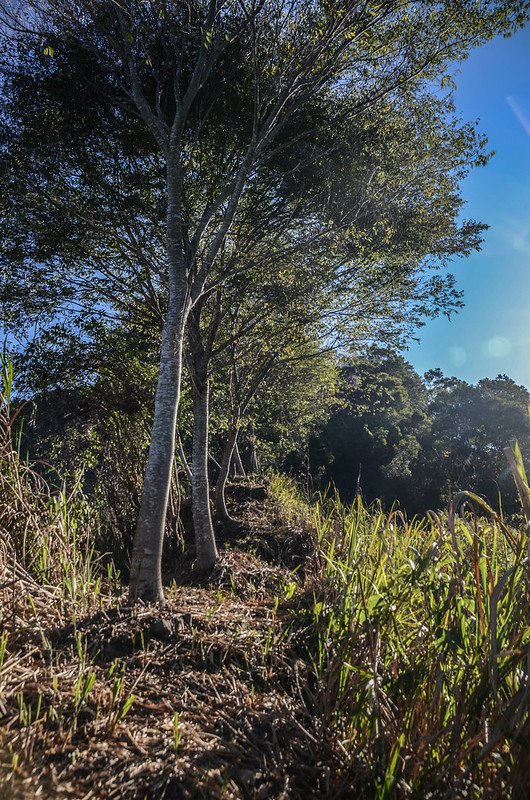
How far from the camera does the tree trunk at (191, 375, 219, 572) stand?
219 inches

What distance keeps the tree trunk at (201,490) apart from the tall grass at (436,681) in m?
3.55

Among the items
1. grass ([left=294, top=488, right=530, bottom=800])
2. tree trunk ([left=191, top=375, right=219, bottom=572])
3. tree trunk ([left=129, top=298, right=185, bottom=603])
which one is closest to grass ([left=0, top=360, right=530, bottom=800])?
grass ([left=294, top=488, right=530, bottom=800])

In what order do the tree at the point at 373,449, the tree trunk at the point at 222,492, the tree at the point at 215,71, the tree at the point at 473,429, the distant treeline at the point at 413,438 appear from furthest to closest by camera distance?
the tree at the point at 373,449, the distant treeline at the point at 413,438, the tree at the point at 473,429, the tree trunk at the point at 222,492, the tree at the point at 215,71

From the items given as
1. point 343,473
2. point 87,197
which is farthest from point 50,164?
point 343,473

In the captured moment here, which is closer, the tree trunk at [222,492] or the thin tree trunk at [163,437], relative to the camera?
the thin tree trunk at [163,437]

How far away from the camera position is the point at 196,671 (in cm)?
219

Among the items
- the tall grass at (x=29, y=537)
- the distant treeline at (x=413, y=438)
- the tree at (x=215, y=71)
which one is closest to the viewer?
the tall grass at (x=29, y=537)

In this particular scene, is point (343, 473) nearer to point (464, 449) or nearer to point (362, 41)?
point (464, 449)

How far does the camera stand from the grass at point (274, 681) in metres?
1.29

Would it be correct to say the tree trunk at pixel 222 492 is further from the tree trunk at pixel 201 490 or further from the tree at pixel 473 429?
the tree at pixel 473 429

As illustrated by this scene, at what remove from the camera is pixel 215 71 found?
529 cm

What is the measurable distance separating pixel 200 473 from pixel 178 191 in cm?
340

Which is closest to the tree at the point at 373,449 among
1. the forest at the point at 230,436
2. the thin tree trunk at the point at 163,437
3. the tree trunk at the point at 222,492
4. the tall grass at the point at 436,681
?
the forest at the point at 230,436

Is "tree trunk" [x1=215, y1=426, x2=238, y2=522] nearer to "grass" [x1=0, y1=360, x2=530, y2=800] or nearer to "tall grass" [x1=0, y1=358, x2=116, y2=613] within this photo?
"grass" [x1=0, y1=360, x2=530, y2=800]
